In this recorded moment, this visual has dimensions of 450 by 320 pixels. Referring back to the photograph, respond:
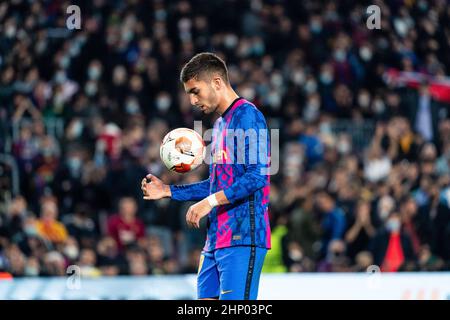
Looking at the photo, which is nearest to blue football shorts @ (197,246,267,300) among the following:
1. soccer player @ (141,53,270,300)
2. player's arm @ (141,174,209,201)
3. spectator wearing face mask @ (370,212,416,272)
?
soccer player @ (141,53,270,300)

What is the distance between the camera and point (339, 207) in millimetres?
13039

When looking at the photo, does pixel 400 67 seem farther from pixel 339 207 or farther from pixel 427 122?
pixel 339 207

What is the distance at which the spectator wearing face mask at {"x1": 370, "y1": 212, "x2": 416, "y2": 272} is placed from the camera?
1250cm

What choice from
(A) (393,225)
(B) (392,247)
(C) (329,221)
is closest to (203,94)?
(C) (329,221)

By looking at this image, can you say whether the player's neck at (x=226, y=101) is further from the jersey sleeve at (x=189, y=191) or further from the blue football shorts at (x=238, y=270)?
the blue football shorts at (x=238, y=270)

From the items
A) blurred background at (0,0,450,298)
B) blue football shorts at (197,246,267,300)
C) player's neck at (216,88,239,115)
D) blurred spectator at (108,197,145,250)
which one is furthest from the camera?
blurred background at (0,0,450,298)

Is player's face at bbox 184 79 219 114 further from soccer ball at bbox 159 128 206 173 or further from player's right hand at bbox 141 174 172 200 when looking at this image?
player's right hand at bbox 141 174 172 200

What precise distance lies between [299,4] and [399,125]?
461 centimetres

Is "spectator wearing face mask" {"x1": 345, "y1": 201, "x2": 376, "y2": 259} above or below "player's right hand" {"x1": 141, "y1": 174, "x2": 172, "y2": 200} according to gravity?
below

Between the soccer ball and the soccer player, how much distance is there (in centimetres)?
18

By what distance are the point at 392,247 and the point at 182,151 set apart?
713 cm

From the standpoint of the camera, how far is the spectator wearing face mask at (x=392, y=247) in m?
12.5

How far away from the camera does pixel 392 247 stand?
1272 cm
